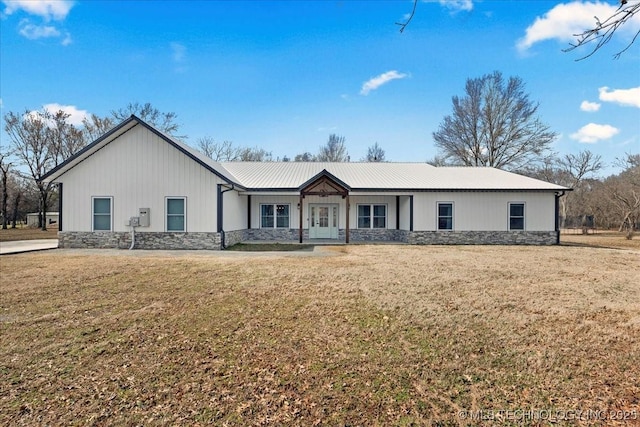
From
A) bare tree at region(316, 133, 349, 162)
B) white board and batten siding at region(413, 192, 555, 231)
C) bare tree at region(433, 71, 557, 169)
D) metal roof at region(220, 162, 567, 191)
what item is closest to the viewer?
white board and batten siding at region(413, 192, 555, 231)

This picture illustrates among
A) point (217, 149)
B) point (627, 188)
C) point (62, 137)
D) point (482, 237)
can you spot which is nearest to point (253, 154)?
point (217, 149)

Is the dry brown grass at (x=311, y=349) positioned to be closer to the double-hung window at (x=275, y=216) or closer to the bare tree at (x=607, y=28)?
the bare tree at (x=607, y=28)

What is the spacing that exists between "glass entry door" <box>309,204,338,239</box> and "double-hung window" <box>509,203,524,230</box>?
8.89 meters

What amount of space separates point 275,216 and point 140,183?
22.7 ft

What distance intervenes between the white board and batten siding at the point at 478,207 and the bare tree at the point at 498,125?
14088mm

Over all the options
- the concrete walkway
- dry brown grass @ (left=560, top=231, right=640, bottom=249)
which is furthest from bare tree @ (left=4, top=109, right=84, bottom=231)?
dry brown grass @ (left=560, top=231, right=640, bottom=249)

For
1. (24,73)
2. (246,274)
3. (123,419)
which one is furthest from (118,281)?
(24,73)

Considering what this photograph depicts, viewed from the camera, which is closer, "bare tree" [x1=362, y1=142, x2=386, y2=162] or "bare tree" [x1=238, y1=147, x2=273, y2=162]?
"bare tree" [x1=238, y1=147, x2=273, y2=162]

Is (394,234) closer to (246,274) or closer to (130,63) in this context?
(246,274)

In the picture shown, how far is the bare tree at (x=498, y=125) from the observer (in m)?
29.1

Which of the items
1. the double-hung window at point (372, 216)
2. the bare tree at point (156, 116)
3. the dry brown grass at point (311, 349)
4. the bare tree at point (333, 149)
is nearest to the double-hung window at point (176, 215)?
the dry brown grass at point (311, 349)

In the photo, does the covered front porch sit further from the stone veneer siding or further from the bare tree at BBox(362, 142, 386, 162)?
the bare tree at BBox(362, 142, 386, 162)

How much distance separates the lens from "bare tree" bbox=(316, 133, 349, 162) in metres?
43.8

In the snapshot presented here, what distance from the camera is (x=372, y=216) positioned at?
18938 millimetres
